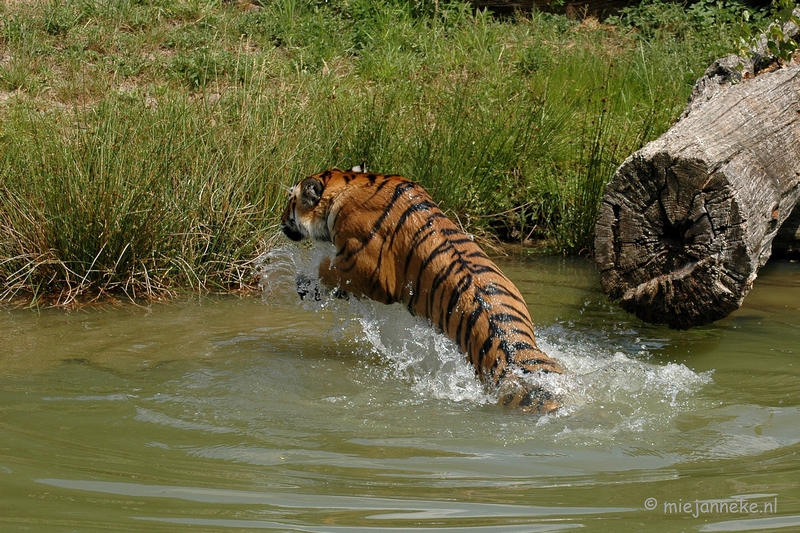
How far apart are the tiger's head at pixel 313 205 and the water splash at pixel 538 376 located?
0.11 meters

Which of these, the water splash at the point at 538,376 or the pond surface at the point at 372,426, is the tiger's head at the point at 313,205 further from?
the pond surface at the point at 372,426

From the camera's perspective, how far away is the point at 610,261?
15.6 feet

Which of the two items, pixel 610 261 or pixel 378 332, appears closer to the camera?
pixel 610 261

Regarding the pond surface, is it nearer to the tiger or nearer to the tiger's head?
the tiger

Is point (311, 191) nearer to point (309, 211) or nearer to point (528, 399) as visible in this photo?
point (309, 211)

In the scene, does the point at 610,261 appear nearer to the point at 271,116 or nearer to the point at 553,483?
the point at 553,483

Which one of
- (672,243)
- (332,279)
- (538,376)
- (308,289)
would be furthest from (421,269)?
(672,243)

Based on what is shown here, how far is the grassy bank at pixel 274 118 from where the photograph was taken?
18.3 ft

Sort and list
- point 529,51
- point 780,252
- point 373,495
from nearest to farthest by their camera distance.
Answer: point 373,495 → point 780,252 → point 529,51

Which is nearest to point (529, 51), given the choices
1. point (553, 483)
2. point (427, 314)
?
point (427, 314)

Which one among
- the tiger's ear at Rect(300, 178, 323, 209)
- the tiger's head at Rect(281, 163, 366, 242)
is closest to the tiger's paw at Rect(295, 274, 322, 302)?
the tiger's head at Rect(281, 163, 366, 242)

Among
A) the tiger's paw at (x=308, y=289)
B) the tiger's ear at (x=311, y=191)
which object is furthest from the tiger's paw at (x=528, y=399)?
the tiger's ear at (x=311, y=191)

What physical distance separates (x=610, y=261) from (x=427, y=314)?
1.01 meters

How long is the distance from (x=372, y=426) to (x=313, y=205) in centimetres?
168
